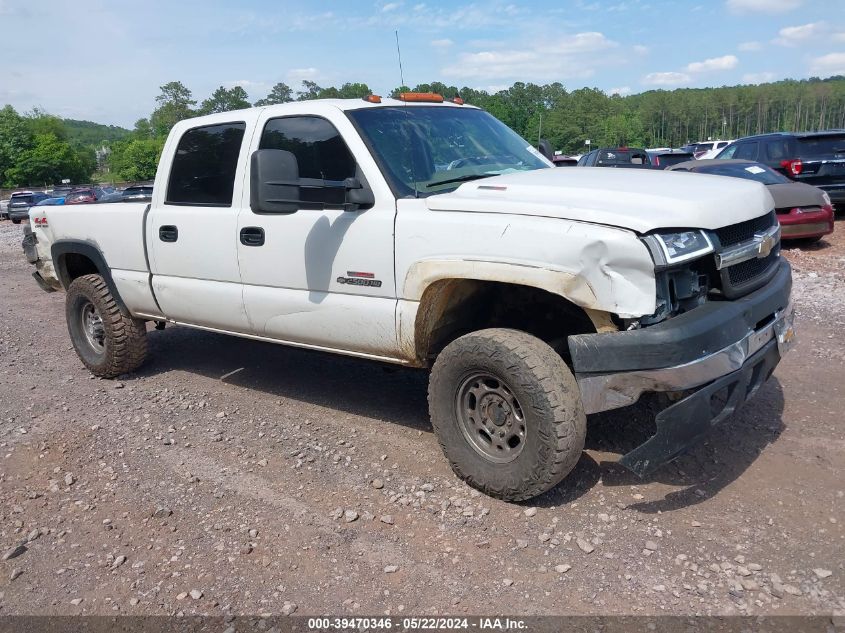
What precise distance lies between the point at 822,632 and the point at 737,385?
113 cm

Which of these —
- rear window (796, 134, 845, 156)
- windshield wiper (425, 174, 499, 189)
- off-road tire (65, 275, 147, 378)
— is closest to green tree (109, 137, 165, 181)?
rear window (796, 134, 845, 156)

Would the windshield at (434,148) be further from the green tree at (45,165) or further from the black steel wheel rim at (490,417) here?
the green tree at (45,165)

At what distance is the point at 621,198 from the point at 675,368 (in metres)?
0.85

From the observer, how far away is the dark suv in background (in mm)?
11336

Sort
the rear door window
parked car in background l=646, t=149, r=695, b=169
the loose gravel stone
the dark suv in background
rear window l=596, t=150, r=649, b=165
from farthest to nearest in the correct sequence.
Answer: parked car in background l=646, t=149, r=695, b=169
rear window l=596, t=150, r=649, b=165
the rear door window
the dark suv in background
the loose gravel stone

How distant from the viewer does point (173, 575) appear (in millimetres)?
3248

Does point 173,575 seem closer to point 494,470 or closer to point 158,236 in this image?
point 494,470

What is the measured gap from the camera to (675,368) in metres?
3.11

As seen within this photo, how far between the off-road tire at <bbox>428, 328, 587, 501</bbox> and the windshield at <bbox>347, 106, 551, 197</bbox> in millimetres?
994

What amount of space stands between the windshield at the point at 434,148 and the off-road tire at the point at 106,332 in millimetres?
2942

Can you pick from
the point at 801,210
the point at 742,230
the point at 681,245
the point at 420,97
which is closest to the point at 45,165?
the point at 801,210

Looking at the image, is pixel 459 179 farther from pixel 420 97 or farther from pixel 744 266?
pixel 744 266

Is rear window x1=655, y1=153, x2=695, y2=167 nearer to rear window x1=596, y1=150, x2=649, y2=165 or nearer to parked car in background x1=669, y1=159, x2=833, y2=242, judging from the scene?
rear window x1=596, y1=150, x2=649, y2=165

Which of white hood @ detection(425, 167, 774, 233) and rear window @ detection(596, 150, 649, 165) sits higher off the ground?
white hood @ detection(425, 167, 774, 233)
